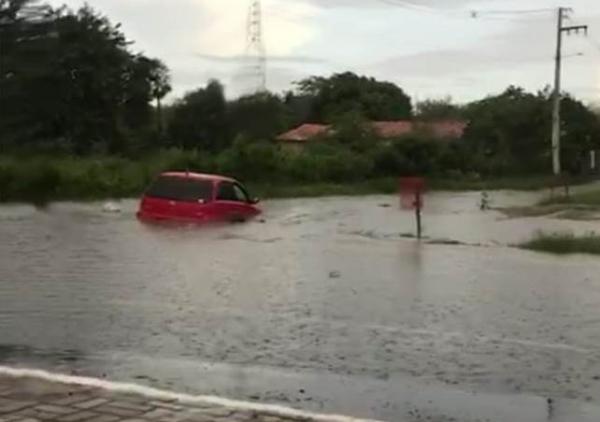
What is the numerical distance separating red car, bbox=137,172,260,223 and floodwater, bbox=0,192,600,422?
2199 millimetres

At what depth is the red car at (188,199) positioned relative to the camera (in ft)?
88.9

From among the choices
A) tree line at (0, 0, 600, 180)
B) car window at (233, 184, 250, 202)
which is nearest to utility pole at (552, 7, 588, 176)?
tree line at (0, 0, 600, 180)

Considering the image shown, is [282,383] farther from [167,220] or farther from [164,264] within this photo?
[167,220]

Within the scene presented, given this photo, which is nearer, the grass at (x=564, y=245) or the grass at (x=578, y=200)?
the grass at (x=564, y=245)

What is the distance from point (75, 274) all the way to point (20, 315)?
4.37 m

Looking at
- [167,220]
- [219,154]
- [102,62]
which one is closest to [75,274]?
[167,220]

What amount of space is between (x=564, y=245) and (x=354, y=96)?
247ft

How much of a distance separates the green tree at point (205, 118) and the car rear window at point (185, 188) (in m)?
28.4

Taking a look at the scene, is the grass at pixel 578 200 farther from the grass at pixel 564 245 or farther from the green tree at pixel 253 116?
the grass at pixel 564 245

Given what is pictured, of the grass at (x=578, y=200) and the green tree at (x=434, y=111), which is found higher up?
the green tree at (x=434, y=111)

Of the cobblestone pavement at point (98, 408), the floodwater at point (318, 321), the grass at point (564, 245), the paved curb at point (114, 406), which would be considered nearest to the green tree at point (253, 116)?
the floodwater at point (318, 321)

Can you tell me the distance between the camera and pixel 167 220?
1072 inches

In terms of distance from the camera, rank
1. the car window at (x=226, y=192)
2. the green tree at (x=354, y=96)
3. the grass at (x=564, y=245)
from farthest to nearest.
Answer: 1. the green tree at (x=354, y=96)
2. the car window at (x=226, y=192)
3. the grass at (x=564, y=245)

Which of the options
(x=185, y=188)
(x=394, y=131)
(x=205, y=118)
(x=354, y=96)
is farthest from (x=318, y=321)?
(x=354, y=96)
